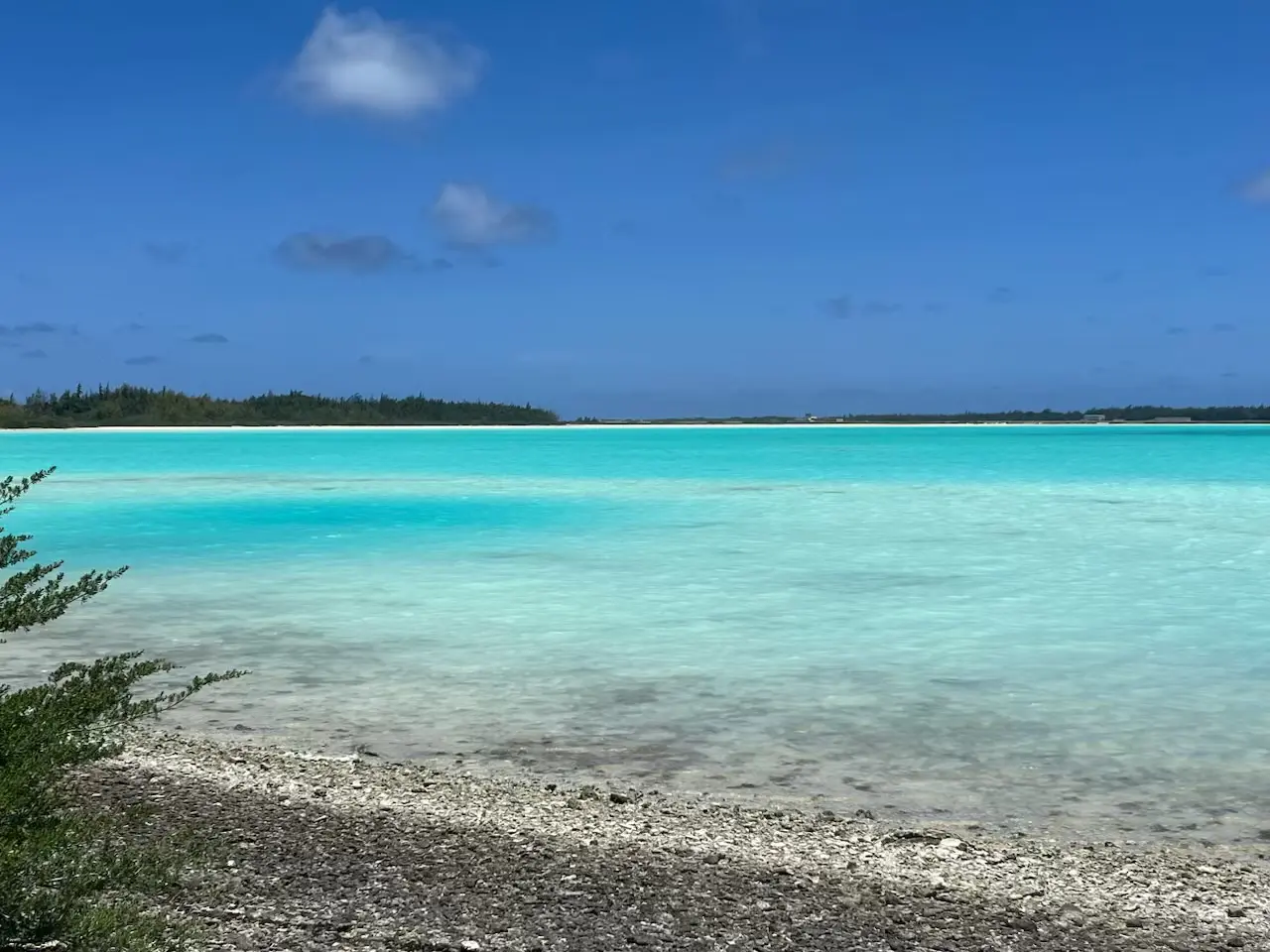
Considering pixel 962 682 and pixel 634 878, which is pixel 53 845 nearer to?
pixel 634 878

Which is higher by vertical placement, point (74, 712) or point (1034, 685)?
point (74, 712)

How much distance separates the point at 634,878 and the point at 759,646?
17.6ft

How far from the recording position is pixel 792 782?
5.60 meters

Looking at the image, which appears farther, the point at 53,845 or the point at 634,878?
the point at 634,878

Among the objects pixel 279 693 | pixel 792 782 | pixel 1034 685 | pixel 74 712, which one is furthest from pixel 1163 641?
pixel 74 712

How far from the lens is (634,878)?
406 cm

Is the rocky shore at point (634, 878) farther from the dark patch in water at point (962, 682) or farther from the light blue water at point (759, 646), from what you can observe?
the dark patch in water at point (962, 682)

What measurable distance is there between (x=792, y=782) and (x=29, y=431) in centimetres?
14642

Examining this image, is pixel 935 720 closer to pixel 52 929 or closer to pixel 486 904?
pixel 486 904

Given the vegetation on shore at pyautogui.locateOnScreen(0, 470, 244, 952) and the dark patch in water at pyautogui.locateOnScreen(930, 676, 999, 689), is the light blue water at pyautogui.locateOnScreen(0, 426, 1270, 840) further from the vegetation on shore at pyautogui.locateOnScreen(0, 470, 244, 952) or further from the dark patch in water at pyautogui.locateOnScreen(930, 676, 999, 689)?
the vegetation on shore at pyautogui.locateOnScreen(0, 470, 244, 952)

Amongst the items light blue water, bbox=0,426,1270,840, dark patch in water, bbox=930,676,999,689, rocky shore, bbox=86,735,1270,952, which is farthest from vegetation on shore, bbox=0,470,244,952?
dark patch in water, bbox=930,676,999,689

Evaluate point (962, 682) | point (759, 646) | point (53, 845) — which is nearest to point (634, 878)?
point (53, 845)

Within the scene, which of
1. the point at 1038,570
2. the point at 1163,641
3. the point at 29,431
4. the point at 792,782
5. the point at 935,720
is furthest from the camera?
the point at 29,431

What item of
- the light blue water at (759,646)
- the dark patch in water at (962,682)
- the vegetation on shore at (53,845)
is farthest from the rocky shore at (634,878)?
the dark patch in water at (962,682)
